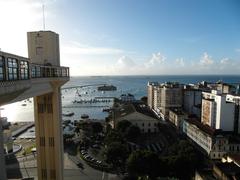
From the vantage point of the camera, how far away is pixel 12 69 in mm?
5039

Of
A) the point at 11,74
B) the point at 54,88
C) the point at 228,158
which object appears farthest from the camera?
the point at 228,158

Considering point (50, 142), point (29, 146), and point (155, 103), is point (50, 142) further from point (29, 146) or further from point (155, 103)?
point (155, 103)

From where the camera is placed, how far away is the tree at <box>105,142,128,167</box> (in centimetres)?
1950

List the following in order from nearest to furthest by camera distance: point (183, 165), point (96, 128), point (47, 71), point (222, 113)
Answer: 1. point (47, 71)
2. point (183, 165)
3. point (222, 113)
4. point (96, 128)

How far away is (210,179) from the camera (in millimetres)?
13625

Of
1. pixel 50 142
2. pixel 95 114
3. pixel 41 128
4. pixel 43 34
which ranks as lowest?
pixel 95 114

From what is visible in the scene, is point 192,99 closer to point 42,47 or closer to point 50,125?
point 50,125

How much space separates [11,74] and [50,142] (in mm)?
5277

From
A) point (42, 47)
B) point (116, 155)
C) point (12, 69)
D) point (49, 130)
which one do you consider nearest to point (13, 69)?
point (12, 69)

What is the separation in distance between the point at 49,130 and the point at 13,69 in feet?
16.4

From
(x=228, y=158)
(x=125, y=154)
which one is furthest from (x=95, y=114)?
(x=228, y=158)

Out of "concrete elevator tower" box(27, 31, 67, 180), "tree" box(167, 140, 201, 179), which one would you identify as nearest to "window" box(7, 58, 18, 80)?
"concrete elevator tower" box(27, 31, 67, 180)

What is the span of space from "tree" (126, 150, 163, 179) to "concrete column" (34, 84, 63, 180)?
27.3 ft

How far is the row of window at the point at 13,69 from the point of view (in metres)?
4.62
